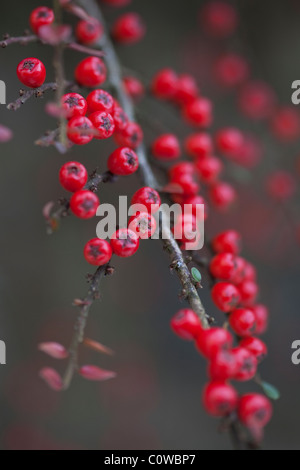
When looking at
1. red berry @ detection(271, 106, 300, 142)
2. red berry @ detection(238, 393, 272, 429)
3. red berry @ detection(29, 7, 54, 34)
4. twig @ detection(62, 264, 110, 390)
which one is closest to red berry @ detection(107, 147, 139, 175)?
twig @ detection(62, 264, 110, 390)

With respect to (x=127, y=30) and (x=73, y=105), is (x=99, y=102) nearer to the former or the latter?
(x=73, y=105)

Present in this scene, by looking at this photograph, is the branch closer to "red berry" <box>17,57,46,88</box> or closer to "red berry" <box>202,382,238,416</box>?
"red berry" <box>202,382,238,416</box>

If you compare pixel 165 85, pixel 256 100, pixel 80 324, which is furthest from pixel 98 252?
pixel 256 100

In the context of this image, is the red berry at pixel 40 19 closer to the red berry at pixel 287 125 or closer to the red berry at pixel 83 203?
the red berry at pixel 83 203

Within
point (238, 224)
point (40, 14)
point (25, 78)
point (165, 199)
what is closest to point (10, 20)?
point (40, 14)

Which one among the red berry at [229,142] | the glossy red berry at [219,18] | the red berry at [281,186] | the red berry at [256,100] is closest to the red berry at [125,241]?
the red berry at [229,142]

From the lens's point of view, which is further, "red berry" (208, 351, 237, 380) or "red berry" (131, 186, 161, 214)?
"red berry" (131, 186, 161, 214)
